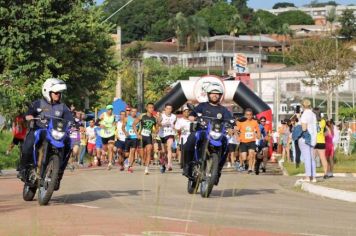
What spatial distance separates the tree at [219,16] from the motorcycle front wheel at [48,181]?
157596mm

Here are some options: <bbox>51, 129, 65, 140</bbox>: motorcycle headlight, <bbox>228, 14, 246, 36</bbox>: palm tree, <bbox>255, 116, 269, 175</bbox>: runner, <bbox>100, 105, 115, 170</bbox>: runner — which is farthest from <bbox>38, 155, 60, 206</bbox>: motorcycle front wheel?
<bbox>228, 14, 246, 36</bbox>: palm tree

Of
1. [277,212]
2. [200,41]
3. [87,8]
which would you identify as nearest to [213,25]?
[200,41]

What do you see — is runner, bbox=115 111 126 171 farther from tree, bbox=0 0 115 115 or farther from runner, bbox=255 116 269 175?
tree, bbox=0 0 115 115

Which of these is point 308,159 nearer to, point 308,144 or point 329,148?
point 308,144

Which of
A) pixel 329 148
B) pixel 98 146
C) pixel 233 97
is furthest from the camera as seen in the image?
pixel 233 97

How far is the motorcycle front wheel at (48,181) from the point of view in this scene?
13688 millimetres

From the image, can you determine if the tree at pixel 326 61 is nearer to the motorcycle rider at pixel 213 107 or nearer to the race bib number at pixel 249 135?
the race bib number at pixel 249 135

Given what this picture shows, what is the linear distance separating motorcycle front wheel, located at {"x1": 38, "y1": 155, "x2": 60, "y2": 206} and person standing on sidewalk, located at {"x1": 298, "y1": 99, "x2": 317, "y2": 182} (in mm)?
7715

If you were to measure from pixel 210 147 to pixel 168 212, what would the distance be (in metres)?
2.85

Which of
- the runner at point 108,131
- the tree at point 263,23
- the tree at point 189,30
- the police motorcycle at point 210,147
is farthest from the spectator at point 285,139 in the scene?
the tree at point 263,23

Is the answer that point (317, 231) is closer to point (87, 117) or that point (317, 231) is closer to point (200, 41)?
point (87, 117)

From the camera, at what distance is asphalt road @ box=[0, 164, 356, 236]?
10.7 meters

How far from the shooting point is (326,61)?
6388 cm

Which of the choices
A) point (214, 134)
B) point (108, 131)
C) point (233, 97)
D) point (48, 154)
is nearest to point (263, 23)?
point (233, 97)
